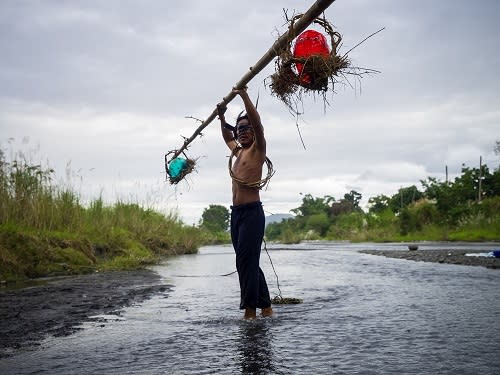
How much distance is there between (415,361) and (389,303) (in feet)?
7.38

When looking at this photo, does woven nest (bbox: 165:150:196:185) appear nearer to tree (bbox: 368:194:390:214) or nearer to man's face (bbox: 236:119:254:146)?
man's face (bbox: 236:119:254:146)

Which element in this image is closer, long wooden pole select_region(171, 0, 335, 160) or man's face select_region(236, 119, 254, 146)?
long wooden pole select_region(171, 0, 335, 160)

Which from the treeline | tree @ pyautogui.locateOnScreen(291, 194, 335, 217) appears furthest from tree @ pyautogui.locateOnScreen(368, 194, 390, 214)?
tree @ pyautogui.locateOnScreen(291, 194, 335, 217)

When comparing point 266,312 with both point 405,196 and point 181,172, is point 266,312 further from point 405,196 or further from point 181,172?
point 405,196

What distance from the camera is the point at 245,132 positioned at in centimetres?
453

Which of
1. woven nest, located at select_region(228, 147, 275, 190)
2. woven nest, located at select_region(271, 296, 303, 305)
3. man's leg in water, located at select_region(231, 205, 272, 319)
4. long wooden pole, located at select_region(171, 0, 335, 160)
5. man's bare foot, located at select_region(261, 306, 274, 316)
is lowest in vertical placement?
woven nest, located at select_region(271, 296, 303, 305)

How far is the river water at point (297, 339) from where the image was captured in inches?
97.3

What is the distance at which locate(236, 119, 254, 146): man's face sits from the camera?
14.8 ft

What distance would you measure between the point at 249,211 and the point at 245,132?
0.83 m

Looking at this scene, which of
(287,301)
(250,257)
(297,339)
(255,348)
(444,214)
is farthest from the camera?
(444,214)


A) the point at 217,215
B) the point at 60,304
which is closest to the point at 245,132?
the point at 60,304

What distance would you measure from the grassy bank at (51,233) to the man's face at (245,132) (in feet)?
14.9

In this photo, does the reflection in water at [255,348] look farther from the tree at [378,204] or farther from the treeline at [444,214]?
the tree at [378,204]

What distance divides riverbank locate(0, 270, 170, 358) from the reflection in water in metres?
1.38
